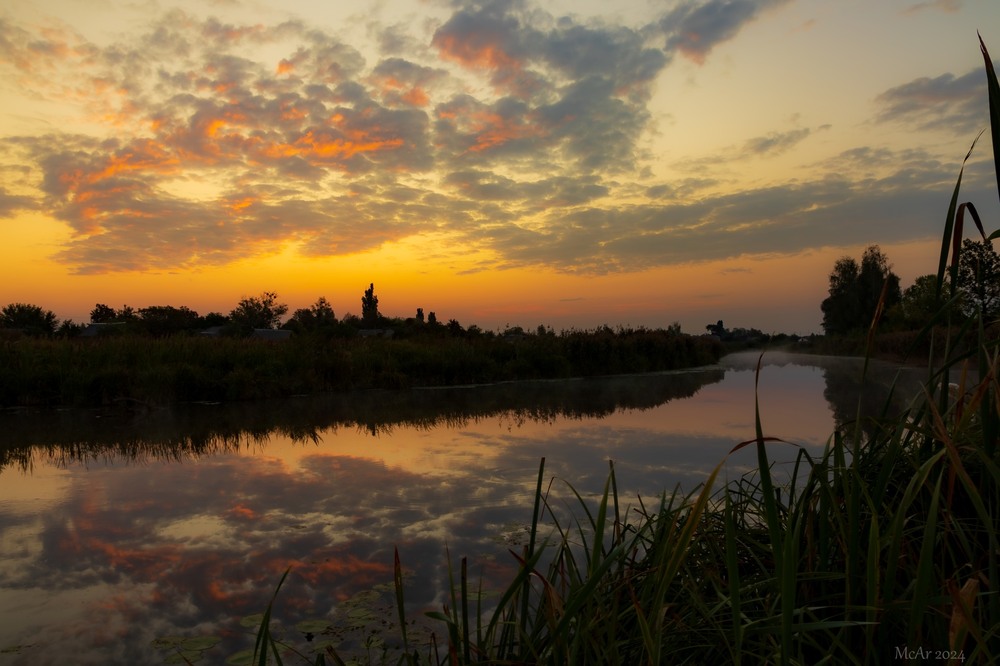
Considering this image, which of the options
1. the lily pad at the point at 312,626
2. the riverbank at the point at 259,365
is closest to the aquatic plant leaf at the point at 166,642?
the lily pad at the point at 312,626

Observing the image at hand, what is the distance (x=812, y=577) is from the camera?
1546 mm

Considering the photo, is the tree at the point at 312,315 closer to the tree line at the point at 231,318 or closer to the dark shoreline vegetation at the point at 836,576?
the tree line at the point at 231,318

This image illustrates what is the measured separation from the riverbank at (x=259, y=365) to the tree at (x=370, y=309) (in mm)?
29004

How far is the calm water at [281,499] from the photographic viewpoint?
283cm

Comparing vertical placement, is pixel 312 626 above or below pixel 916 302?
below

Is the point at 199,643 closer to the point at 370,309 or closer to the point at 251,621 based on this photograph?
the point at 251,621

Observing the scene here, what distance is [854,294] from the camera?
42.5 metres

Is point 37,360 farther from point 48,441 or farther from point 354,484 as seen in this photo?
point 354,484

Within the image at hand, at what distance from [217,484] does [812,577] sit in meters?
5.03

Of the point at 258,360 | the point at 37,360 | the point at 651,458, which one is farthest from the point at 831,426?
the point at 37,360

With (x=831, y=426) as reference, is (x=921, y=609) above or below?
above

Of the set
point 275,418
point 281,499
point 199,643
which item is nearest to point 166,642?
point 199,643

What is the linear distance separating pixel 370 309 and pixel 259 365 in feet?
125

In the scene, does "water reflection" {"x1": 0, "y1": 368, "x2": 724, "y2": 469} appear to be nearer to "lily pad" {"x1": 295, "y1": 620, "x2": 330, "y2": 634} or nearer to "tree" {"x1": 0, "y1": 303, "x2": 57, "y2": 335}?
"lily pad" {"x1": 295, "y1": 620, "x2": 330, "y2": 634}
